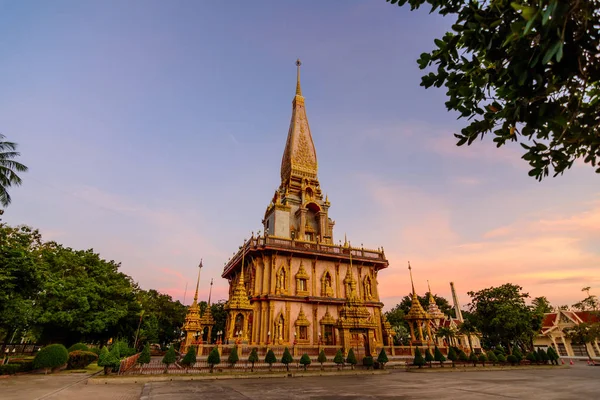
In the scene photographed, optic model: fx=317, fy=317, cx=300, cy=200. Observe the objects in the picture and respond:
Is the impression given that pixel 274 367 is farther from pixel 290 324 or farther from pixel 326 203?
pixel 326 203

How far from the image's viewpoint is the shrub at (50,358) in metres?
19.2

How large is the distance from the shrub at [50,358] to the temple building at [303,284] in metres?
10.4

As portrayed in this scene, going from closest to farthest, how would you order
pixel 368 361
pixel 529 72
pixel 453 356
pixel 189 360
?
1. pixel 529 72
2. pixel 189 360
3. pixel 368 361
4. pixel 453 356

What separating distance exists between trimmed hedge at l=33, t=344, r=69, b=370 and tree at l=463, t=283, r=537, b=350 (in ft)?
112

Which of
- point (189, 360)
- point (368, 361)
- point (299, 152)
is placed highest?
point (299, 152)

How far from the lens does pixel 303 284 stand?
95.1ft

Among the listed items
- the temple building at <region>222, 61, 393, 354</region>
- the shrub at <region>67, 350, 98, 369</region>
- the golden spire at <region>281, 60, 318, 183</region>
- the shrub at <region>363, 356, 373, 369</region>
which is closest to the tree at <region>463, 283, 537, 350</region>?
the temple building at <region>222, 61, 393, 354</region>

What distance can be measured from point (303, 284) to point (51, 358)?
18.3m

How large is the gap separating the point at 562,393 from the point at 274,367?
1518 centimetres

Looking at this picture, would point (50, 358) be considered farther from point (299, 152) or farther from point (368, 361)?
point (299, 152)

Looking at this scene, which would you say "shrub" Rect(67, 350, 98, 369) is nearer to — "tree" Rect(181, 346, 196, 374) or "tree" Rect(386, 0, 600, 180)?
"tree" Rect(181, 346, 196, 374)

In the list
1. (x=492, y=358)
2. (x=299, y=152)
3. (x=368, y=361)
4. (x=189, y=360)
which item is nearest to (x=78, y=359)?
(x=189, y=360)

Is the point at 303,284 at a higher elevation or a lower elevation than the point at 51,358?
higher

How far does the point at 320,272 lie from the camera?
99.0 feet
